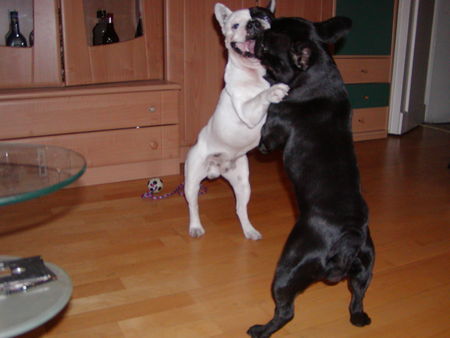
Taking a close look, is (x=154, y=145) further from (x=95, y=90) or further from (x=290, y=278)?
(x=290, y=278)

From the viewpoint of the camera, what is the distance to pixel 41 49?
3.25 metres

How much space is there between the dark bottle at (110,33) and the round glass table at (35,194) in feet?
6.91

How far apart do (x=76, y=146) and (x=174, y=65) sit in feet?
3.28

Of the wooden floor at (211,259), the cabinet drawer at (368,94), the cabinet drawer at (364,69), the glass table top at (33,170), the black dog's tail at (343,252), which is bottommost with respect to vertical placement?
the wooden floor at (211,259)

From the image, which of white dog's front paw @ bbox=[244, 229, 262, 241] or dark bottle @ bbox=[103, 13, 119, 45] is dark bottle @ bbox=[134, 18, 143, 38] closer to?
dark bottle @ bbox=[103, 13, 119, 45]

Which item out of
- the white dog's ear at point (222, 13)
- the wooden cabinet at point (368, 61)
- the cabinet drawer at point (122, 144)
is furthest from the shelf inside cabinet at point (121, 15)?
the wooden cabinet at point (368, 61)

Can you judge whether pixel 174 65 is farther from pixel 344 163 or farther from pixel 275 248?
pixel 344 163

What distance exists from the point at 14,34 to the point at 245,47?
81.1 inches

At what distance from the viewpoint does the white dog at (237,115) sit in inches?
82.3

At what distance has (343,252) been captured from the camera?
1.61 meters

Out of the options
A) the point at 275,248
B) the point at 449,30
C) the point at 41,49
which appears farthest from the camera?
the point at 449,30

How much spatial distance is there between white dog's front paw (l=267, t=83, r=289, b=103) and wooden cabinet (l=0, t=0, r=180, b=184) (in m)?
1.76

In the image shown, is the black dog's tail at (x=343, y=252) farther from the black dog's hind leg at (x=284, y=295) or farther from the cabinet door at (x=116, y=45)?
the cabinet door at (x=116, y=45)

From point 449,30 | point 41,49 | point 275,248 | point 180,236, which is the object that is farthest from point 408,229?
point 449,30
